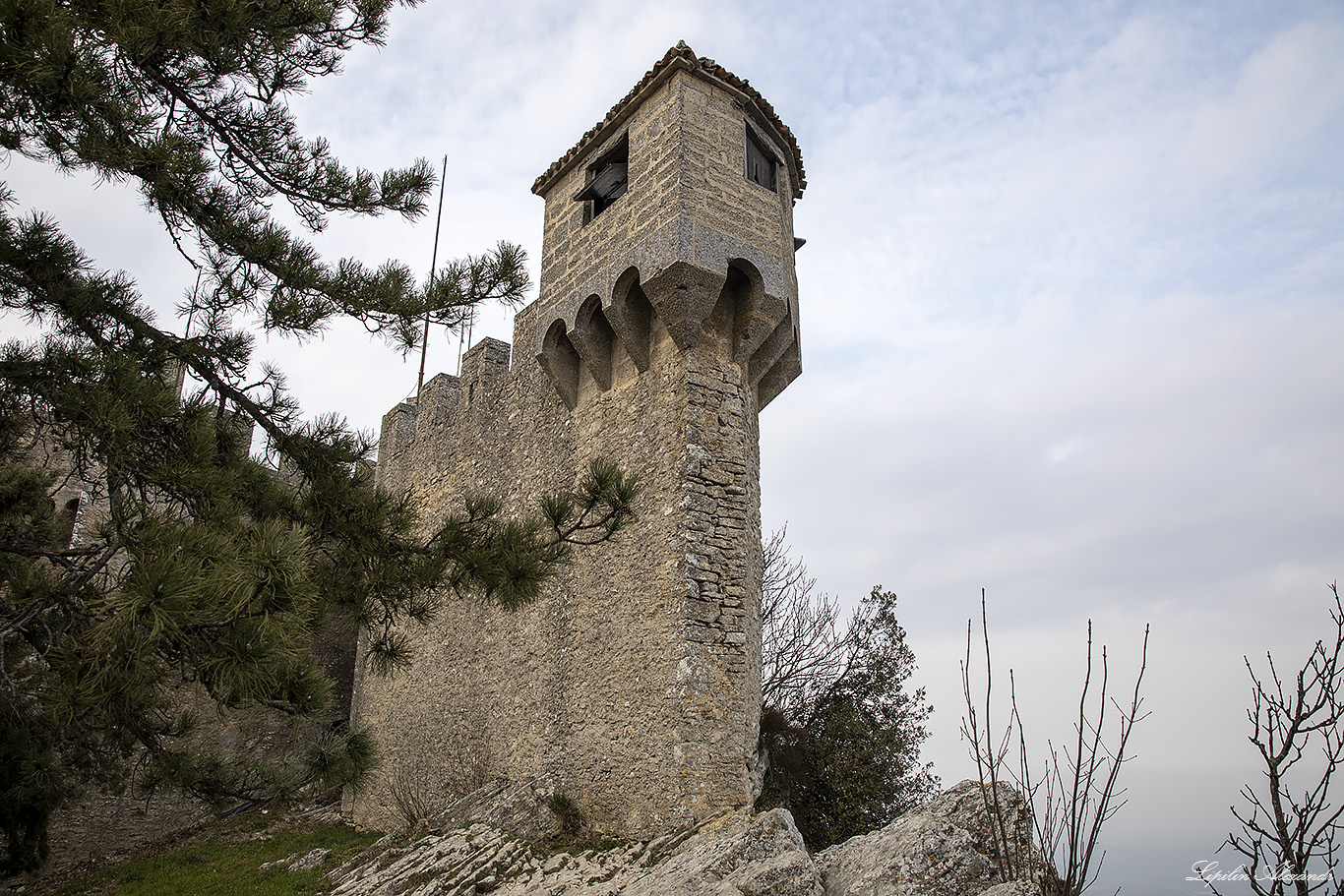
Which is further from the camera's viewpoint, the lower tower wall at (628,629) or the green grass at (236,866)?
the green grass at (236,866)

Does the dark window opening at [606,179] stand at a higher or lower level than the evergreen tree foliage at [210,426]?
higher

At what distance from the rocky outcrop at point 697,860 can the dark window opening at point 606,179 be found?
5.99 metres

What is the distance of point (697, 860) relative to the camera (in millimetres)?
5551

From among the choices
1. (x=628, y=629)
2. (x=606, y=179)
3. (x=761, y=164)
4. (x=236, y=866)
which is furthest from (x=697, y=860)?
(x=236, y=866)

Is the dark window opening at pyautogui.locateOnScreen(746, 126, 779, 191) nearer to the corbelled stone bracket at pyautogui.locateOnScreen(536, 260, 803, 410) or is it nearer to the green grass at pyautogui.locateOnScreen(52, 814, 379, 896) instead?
the corbelled stone bracket at pyautogui.locateOnScreen(536, 260, 803, 410)

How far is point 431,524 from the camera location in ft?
38.8

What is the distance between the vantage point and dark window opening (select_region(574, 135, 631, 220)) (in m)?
9.49

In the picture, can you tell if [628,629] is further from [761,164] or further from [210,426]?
[761,164]

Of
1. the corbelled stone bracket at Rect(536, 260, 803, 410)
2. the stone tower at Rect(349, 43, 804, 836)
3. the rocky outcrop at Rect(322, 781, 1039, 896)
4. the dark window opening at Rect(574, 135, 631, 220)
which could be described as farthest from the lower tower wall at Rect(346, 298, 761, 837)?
the dark window opening at Rect(574, 135, 631, 220)

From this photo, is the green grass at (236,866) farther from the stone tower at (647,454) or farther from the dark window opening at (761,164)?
the dark window opening at (761,164)

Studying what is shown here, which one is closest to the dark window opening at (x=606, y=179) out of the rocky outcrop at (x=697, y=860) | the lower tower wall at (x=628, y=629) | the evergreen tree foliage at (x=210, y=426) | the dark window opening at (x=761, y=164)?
the dark window opening at (x=761, y=164)

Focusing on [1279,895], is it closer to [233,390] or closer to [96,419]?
[96,419]

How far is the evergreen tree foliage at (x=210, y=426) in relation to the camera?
3.74m

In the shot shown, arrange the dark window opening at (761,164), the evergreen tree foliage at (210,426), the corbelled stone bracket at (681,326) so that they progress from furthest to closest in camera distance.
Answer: the dark window opening at (761,164)
the corbelled stone bracket at (681,326)
the evergreen tree foliage at (210,426)
